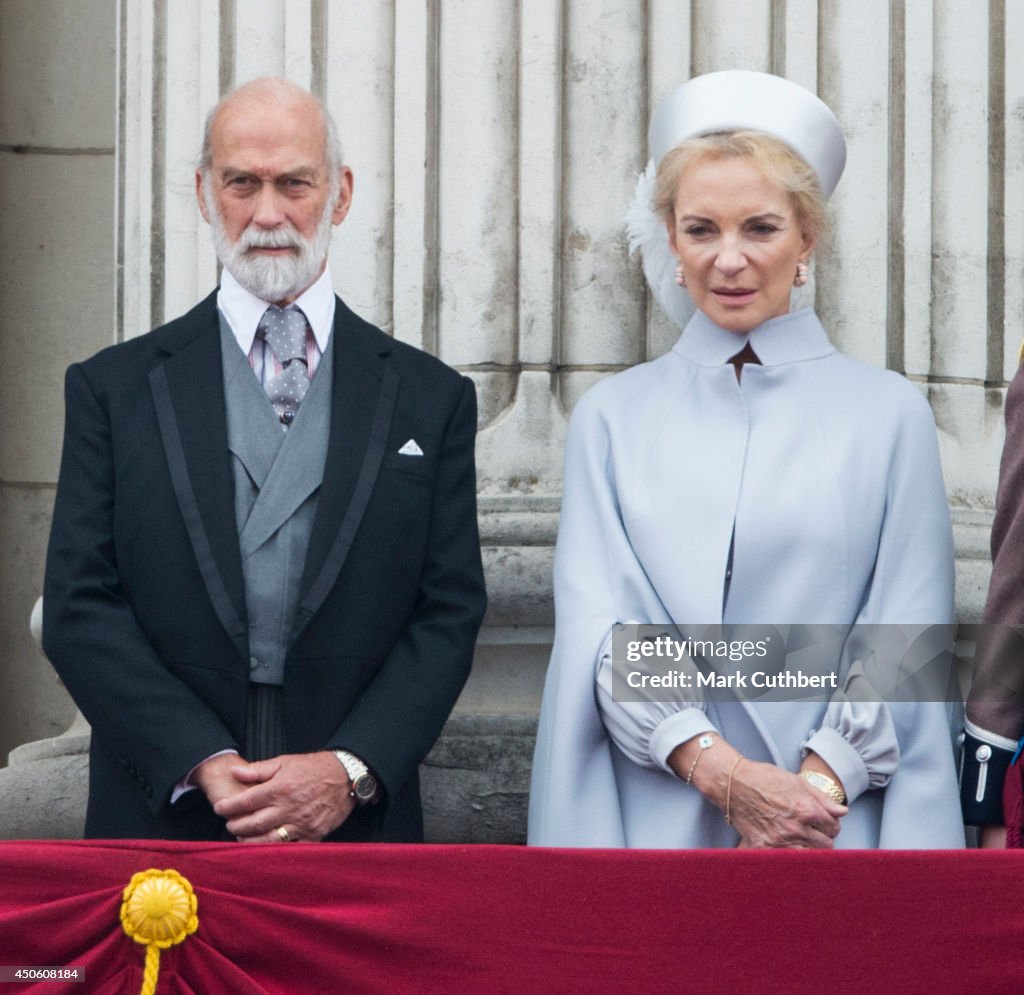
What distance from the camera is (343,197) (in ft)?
11.0

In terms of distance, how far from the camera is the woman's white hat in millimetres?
3242

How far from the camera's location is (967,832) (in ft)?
11.2

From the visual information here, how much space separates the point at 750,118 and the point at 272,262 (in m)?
0.78

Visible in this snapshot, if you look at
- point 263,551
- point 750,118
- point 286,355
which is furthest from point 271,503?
point 750,118

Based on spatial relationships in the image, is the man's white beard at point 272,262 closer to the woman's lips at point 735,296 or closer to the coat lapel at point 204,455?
the coat lapel at point 204,455

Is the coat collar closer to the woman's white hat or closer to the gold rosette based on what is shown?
the woman's white hat

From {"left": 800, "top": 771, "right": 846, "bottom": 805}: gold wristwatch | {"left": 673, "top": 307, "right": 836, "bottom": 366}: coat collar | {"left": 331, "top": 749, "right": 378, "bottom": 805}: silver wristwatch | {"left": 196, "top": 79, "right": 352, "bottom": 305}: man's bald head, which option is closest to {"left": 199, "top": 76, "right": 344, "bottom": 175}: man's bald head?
{"left": 196, "top": 79, "right": 352, "bottom": 305}: man's bald head

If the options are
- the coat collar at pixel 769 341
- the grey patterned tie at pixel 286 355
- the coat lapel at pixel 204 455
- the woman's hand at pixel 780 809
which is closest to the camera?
the woman's hand at pixel 780 809

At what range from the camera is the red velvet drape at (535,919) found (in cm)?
251

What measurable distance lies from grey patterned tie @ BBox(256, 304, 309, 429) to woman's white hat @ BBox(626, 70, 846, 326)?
2.00ft

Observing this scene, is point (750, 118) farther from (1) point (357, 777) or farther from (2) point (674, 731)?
(1) point (357, 777)

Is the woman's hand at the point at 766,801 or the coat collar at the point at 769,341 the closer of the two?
the woman's hand at the point at 766,801

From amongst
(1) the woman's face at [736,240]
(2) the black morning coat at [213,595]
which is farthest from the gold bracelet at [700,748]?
(1) the woman's face at [736,240]

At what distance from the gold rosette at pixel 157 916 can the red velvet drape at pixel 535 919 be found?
2 centimetres
